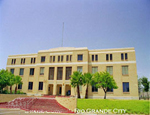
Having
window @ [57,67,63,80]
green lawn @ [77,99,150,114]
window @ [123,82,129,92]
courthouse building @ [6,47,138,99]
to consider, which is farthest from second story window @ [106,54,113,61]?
green lawn @ [77,99,150,114]

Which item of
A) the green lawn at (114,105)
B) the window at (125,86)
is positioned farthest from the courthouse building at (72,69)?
the green lawn at (114,105)

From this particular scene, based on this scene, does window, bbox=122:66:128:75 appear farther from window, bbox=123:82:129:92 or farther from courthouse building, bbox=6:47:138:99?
window, bbox=123:82:129:92

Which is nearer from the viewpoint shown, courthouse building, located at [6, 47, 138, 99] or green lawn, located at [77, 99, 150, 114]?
green lawn, located at [77, 99, 150, 114]

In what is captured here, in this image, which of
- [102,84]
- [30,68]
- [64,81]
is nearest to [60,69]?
[64,81]

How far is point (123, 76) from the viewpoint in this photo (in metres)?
31.3

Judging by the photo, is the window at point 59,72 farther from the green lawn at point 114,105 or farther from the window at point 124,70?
the window at point 124,70

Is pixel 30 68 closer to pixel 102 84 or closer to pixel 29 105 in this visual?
pixel 29 105

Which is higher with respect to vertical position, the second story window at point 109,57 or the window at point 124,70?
the second story window at point 109,57

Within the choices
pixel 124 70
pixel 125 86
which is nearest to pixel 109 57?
pixel 124 70

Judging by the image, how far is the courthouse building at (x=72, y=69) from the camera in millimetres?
31000

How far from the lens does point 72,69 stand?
1339 inches

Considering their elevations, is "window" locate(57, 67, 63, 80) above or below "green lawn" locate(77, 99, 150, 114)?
above

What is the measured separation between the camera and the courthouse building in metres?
31.0

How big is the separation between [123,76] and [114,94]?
4.15 meters
